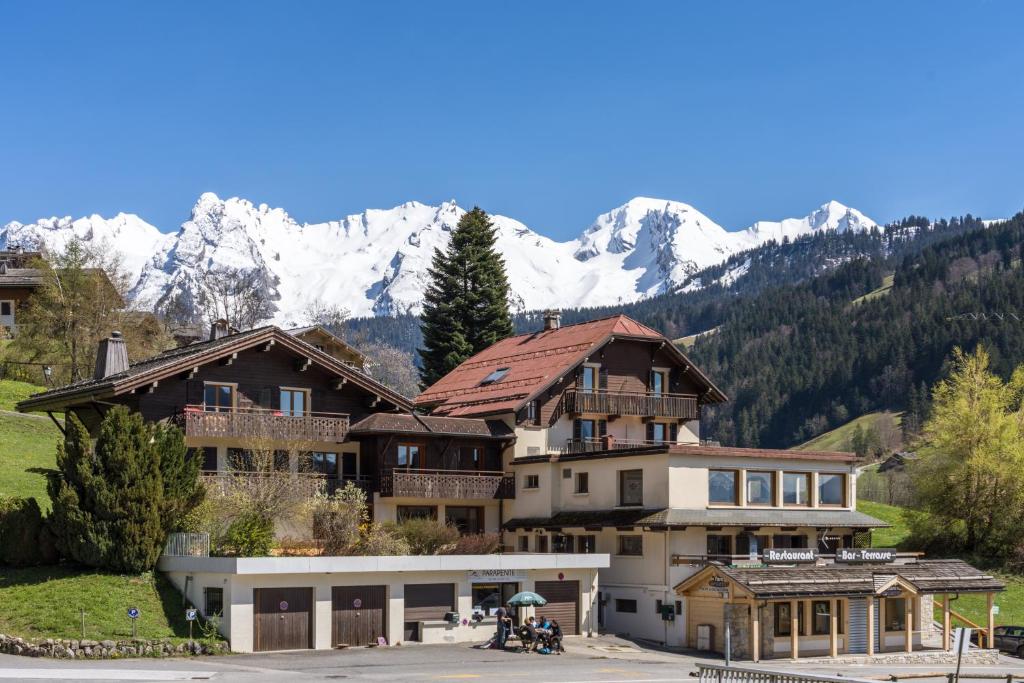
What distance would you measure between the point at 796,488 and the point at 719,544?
198 inches

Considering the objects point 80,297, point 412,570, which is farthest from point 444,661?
point 80,297

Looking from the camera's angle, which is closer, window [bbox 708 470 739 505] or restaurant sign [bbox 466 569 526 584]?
restaurant sign [bbox 466 569 526 584]

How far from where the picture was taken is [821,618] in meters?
53.2

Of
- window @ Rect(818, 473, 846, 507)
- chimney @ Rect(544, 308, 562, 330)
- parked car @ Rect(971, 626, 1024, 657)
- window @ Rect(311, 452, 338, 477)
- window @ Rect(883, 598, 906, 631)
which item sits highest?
chimney @ Rect(544, 308, 562, 330)

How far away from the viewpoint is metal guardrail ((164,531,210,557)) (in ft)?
159

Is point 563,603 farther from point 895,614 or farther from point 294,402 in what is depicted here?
point 294,402

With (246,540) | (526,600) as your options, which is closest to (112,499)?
(246,540)

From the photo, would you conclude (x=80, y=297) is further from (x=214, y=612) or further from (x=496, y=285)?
(x=214, y=612)

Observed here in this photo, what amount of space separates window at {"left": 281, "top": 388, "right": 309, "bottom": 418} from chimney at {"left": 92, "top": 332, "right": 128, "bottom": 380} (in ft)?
25.5

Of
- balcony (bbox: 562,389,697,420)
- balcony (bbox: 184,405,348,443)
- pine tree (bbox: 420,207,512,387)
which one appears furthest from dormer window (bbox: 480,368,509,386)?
pine tree (bbox: 420,207,512,387)

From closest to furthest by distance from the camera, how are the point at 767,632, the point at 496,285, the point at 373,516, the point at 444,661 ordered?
the point at 444,661, the point at 767,632, the point at 373,516, the point at 496,285

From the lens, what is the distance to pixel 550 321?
79.4 m

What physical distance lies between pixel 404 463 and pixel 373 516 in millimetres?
2832

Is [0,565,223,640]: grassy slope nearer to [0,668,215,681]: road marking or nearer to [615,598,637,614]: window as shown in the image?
[0,668,215,681]: road marking
